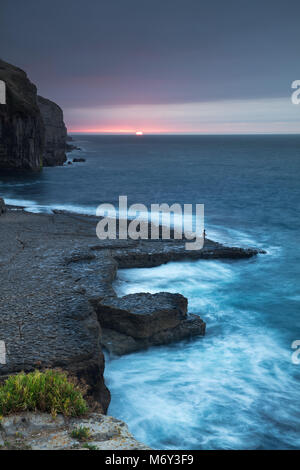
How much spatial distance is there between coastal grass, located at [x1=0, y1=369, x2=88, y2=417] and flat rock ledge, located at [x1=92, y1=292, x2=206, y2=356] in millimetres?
4994

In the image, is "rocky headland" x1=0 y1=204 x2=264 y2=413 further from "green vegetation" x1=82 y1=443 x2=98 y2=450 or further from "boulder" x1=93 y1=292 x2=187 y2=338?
"green vegetation" x1=82 y1=443 x2=98 y2=450

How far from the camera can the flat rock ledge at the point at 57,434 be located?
5.32 meters

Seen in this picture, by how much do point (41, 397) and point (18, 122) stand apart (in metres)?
43.0

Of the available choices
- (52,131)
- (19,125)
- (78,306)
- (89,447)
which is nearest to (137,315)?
(78,306)

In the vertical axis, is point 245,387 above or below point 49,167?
below

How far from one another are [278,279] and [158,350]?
8684mm

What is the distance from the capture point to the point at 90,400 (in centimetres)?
820

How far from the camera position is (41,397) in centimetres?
597

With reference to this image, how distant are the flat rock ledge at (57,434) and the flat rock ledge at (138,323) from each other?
517 cm

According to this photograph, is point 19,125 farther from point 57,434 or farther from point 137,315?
point 57,434

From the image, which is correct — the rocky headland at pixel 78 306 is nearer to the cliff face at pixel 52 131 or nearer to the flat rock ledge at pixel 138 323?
the flat rock ledge at pixel 138 323

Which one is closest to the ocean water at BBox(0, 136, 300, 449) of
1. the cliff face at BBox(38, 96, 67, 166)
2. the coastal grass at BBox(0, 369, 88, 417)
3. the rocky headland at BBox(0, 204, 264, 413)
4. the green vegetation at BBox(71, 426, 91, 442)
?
the rocky headland at BBox(0, 204, 264, 413)
